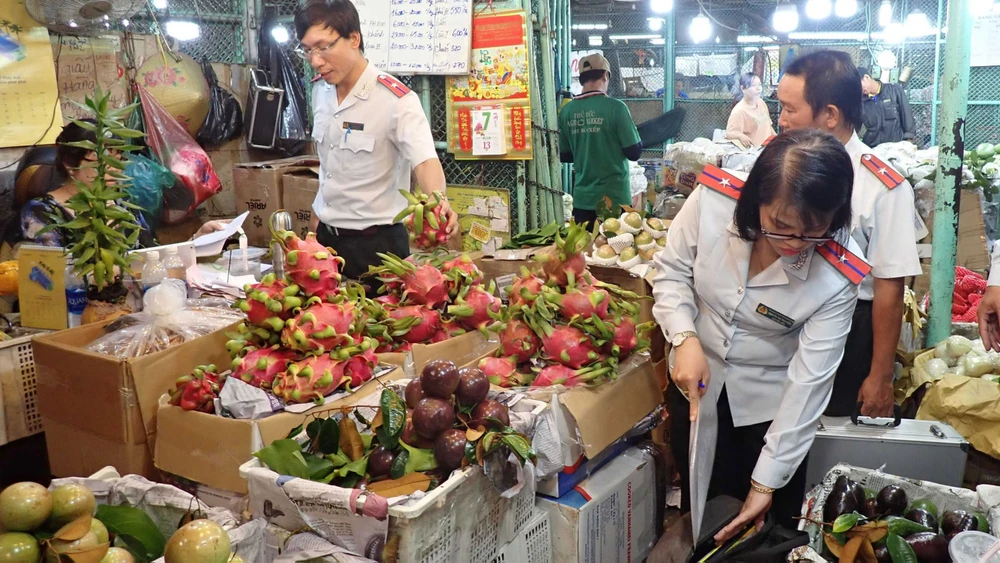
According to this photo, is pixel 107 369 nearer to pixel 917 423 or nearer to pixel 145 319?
pixel 145 319

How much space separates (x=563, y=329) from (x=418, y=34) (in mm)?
2678

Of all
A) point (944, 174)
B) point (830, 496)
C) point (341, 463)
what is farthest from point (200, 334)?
point (944, 174)

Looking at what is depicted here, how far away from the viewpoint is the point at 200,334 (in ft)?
7.23

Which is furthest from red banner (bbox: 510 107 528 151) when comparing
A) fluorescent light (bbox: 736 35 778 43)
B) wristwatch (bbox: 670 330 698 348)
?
fluorescent light (bbox: 736 35 778 43)

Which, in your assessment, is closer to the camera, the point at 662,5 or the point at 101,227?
the point at 101,227

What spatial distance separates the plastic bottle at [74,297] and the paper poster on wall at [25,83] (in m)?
2.15

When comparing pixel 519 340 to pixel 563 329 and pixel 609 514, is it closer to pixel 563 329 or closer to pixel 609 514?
pixel 563 329

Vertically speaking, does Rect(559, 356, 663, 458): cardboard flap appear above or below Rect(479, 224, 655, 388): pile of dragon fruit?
below

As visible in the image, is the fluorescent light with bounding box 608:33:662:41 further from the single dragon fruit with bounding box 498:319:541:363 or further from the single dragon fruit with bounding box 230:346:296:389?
the single dragon fruit with bounding box 230:346:296:389

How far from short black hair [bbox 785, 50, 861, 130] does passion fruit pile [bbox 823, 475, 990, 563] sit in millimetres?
1121

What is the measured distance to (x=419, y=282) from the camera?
7.58 feet

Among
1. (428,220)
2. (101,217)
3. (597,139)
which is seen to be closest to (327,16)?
Result: (428,220)

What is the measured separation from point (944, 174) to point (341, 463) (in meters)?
2.71

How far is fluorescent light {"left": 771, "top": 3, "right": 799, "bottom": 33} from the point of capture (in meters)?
9.90
